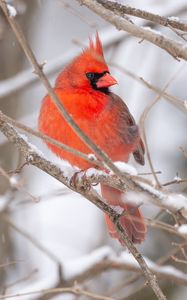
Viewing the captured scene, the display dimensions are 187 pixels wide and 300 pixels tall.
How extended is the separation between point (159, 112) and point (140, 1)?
4.00ft

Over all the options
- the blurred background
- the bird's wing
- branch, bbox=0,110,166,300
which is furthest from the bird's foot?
the blurred background

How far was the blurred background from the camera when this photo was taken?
4.99 metres

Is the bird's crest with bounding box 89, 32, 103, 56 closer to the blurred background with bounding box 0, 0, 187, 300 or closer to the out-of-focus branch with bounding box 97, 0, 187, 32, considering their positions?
the out-of-focus branch with bounding box 97, 0, 187, 32

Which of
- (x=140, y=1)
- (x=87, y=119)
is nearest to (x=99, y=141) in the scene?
(x=87, y=119)

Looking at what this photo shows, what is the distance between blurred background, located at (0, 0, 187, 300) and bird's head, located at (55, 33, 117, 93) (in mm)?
903

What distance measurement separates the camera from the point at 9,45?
18.6 feet

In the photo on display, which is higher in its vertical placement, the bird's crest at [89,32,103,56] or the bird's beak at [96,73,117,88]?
the bird's crest at [89,32,103,56]

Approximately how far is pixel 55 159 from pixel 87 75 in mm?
1389

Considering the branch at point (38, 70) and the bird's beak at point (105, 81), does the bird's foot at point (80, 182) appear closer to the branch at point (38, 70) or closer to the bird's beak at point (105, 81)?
the branch at point (38, 70)

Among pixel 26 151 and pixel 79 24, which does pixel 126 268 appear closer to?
pixel 26 151

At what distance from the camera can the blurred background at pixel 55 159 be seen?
196 inches

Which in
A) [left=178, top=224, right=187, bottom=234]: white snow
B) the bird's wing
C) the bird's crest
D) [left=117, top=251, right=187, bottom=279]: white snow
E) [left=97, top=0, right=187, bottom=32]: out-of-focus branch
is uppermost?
the bird's crest

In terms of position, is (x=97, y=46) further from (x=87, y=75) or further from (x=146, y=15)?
(x=146, y=15)

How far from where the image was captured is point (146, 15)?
2.53 metres
